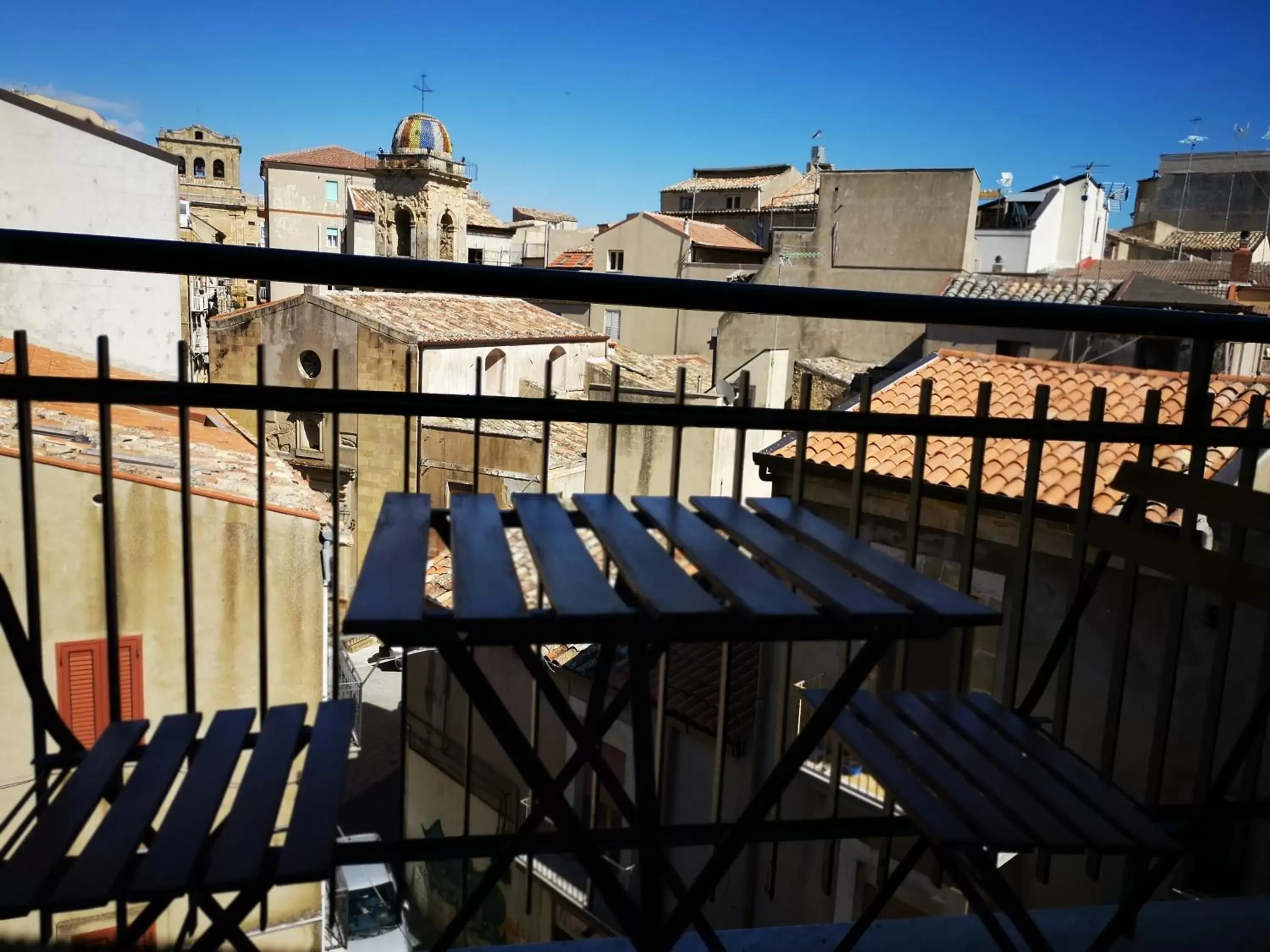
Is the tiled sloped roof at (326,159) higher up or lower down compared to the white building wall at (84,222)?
higher up

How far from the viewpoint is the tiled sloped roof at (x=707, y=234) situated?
114 ft

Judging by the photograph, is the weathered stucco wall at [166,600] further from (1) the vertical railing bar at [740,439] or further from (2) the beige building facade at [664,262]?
(2) the beige building facade at [664,262]

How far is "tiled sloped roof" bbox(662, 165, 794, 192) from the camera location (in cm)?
4366

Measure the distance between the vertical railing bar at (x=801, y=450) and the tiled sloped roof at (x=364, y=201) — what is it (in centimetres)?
3434

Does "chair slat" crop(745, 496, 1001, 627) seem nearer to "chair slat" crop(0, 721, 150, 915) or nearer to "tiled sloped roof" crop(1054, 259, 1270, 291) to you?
"chair slat" crop(0, 721, 150, 915)

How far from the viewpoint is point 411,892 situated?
16.1 meters

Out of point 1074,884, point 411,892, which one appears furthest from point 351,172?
point 1074,884

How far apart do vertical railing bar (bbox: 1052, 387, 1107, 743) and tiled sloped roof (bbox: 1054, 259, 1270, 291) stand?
23.1 m

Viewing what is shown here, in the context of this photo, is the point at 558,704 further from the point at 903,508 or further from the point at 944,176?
the point at 944,176

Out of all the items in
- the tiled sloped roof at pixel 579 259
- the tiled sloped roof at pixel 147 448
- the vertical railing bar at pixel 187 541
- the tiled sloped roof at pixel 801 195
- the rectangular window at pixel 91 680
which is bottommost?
the rectangular window at pixel 91 680

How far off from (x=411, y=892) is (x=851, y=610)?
16.2 meters

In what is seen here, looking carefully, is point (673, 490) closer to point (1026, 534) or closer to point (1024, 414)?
point (1026, 534)

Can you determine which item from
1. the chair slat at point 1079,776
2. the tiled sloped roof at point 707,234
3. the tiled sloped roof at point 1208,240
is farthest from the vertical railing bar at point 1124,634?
the tiled sloped roof at point 1208,240

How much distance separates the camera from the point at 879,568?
187 centimetres
